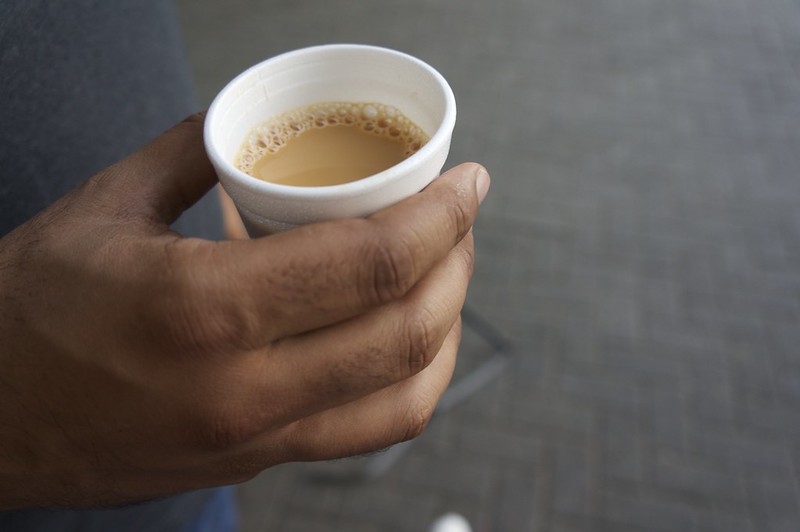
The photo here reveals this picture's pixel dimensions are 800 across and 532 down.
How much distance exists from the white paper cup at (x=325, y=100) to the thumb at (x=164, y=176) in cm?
3

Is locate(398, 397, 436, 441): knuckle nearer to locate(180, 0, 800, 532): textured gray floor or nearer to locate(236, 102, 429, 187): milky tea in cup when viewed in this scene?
locate(236, 102, 429, 187): milky tea in cup

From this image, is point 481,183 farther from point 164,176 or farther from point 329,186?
point 164,176

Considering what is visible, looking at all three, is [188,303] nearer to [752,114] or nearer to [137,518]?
[137,518]

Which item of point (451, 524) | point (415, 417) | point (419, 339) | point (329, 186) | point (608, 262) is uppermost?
point (329, 186)

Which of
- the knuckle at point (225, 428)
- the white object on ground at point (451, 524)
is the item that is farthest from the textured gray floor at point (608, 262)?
the knuckle at point (225, 428)

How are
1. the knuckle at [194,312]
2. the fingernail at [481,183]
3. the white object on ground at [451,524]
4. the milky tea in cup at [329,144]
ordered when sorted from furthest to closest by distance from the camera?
the white object on ground at [451,524] → the milky tea in cup at [329,144] → the fingernail at [481,183] → the knuckle at [194,312]

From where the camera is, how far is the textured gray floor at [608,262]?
1783 millimetres

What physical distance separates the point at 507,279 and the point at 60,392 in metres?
1.92

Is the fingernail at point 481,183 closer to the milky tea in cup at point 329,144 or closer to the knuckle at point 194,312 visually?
the milky tea in cup at point 329,144

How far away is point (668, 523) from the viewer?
1703mm

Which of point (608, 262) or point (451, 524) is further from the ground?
point (608, 262)

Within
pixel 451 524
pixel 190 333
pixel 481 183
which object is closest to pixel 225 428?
pixel 190 333

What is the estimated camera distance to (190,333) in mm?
472

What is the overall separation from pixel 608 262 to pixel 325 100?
5.98 feet
